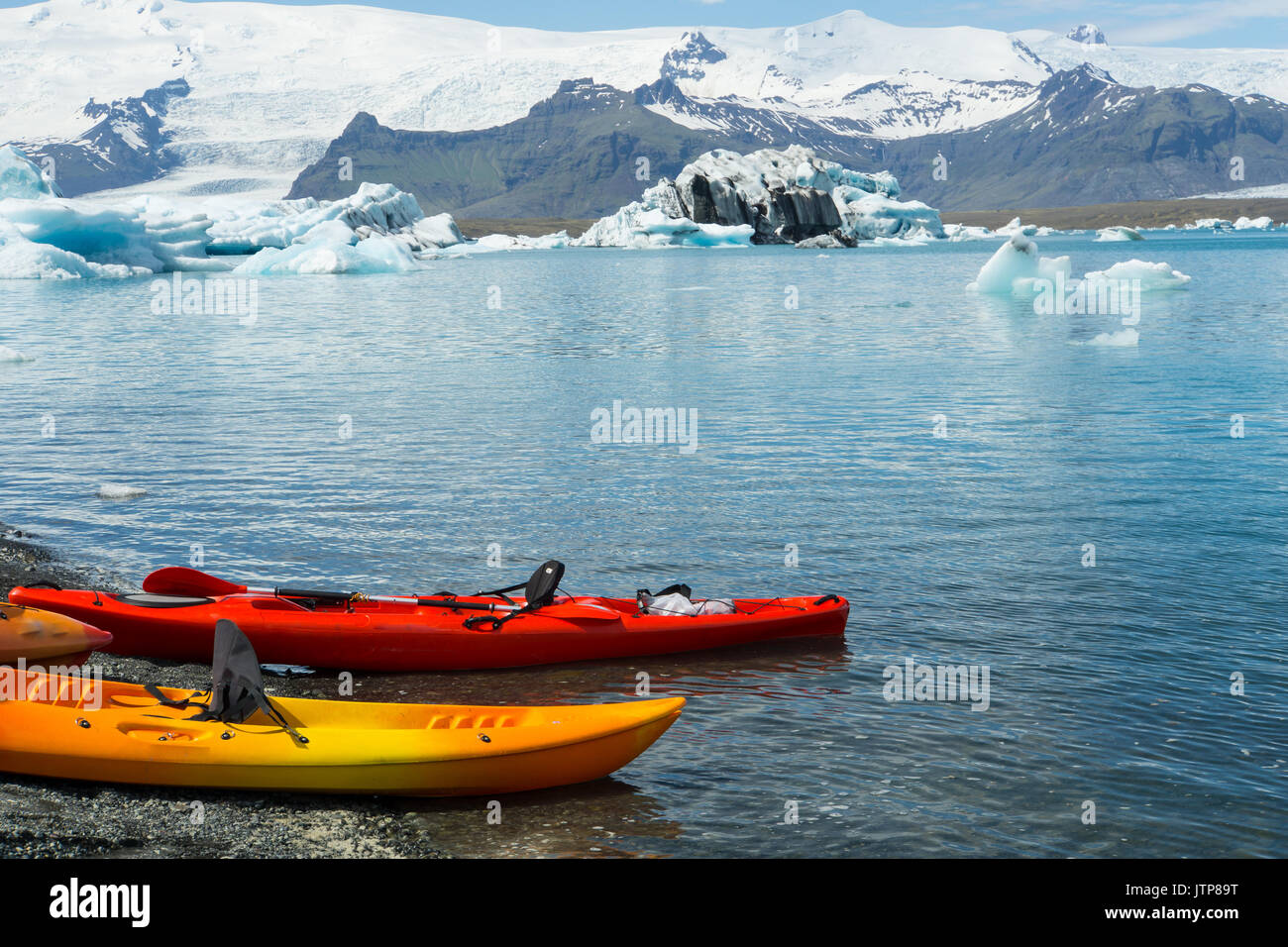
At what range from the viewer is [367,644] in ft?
33.2

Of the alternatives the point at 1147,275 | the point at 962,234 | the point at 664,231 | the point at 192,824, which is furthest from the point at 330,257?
the point at 962,234

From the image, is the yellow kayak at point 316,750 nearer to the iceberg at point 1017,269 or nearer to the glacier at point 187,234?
the iceberg at point 1017,269

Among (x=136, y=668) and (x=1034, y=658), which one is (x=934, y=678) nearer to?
(x=1034, y=658)

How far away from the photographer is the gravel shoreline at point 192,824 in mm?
6734

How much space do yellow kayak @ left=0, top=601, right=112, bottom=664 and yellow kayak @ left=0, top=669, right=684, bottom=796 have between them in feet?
5.00

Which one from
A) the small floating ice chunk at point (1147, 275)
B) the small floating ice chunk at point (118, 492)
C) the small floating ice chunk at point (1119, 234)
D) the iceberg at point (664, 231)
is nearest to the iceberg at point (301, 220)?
the iceberg at point (664, 231)

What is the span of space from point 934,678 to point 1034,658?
1110 millimetres

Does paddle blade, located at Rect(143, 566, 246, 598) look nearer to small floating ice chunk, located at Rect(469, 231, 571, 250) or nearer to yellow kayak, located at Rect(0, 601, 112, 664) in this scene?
yellow kayak, located at Rect(0, 601, 112, 664)

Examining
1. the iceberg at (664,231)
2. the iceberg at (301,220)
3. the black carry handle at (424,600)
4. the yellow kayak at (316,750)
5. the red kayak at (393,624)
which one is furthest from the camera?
the iceberg at (664,231)

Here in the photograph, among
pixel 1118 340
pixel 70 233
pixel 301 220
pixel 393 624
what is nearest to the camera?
pixel 393 624

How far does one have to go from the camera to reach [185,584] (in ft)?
34.8

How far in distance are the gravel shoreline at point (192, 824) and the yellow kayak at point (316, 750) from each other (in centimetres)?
10

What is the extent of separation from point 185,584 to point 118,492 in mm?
6734

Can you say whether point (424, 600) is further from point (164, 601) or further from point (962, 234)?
point (962, 234)
